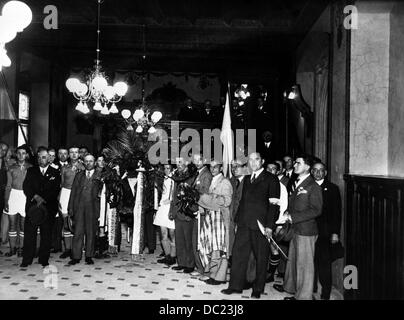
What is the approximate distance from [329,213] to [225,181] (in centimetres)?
146

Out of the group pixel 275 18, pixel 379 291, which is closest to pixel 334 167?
pixel 379 291

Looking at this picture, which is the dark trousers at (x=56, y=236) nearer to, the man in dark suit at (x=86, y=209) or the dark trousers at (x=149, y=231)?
the man in dark suit at (x=86, y=209)

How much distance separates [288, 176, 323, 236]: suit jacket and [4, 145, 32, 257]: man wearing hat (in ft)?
14.3

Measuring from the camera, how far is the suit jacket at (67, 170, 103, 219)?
6.28m

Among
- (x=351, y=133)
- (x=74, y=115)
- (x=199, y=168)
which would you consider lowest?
(x=199, y=168)

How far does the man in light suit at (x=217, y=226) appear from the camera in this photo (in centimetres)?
548

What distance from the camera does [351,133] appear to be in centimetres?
492

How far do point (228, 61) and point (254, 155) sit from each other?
6462 mm

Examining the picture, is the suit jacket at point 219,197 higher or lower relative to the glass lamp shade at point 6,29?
lower

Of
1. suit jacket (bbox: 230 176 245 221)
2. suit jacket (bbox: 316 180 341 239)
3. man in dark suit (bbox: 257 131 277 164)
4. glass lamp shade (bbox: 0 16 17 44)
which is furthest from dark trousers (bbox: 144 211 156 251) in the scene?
man in dark suit (bbox: 257 131 277 164)

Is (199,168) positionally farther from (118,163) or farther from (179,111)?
(179,111)

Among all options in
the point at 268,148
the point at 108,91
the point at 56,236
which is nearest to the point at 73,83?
the point at 108,91

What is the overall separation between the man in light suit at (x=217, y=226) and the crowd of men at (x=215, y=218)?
0.01 metres

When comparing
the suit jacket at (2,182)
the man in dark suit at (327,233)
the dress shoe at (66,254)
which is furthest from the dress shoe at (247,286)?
the suit jacket at (2,182)
